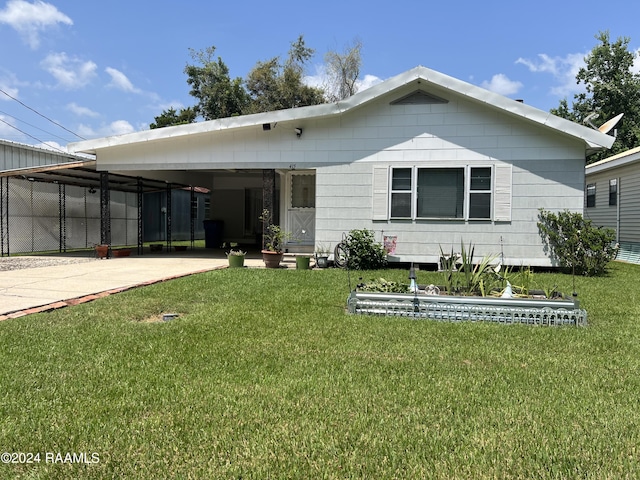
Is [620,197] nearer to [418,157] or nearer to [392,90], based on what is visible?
[418,157]

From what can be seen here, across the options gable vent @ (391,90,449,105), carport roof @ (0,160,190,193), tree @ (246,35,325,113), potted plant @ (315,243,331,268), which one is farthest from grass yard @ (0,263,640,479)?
tree @ (246,35,325,113)

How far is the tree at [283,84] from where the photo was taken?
99.1 feet

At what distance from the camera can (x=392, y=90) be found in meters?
9.57

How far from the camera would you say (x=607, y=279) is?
330 inches

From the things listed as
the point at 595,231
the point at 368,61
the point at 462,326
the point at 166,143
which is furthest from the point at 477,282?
the point at 368,61

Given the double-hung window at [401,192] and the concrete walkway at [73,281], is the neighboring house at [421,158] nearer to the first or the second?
the double-hung window at [401,192]

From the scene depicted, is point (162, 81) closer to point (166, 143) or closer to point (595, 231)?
point (166, 143)

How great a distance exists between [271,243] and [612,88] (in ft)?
84.8

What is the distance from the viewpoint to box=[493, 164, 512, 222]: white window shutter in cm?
942

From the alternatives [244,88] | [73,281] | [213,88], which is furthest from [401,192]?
[213,88]

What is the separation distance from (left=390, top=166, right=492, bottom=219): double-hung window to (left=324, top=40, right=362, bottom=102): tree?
22.0 meters

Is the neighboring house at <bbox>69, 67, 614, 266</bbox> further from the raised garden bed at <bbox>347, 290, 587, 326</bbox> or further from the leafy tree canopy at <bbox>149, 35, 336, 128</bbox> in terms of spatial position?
the leafy tree canopy at <bbox>149, 35, 336, 128</bbox>

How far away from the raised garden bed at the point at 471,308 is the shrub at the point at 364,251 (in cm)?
419

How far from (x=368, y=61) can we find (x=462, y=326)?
29.4 m
